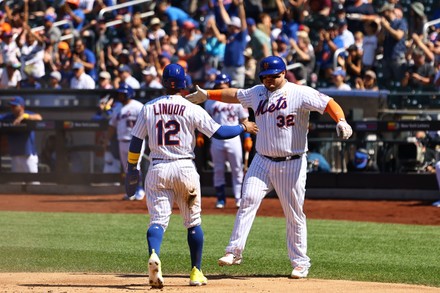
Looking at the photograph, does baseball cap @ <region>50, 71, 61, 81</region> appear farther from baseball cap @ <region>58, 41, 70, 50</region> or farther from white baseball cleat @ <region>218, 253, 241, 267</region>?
white baseball cleat @ <region>218, 253, 241, 267</region>

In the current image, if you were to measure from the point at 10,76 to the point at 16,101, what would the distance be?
1629mm

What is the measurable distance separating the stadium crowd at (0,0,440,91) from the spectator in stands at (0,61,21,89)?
0.9 inches

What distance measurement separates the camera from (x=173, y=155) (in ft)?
28.7

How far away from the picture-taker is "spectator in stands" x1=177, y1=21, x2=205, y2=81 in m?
20.6

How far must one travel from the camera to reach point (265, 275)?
31.7 feet

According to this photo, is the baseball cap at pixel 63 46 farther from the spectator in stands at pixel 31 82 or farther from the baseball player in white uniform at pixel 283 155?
the baseball player in white uniform at pixel 283 155

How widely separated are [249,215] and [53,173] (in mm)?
11549

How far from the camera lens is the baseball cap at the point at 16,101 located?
2034 cm

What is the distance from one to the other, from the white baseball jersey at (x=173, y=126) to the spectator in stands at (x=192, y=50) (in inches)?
459

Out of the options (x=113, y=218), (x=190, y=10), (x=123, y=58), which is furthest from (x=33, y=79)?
(x=113, y=218)

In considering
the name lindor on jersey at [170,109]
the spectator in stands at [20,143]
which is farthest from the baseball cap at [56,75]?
the name lindor on jersey at [170,109]

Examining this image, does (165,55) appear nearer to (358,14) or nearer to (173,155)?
(358,14)

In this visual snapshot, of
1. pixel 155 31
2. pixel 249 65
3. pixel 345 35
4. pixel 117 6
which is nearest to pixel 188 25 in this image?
pixel 155 31

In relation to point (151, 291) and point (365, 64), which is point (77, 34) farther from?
point (151, 291)
